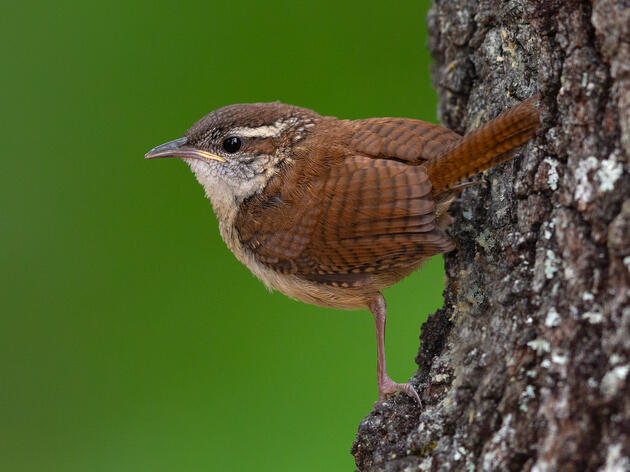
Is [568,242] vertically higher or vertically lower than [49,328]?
higher

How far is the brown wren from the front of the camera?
117 inches

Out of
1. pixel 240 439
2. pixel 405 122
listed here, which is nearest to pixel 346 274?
pixel 405 122

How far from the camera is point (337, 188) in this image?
10.3 ft

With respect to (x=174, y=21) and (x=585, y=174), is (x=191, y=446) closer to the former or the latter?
(x=174, y=21)

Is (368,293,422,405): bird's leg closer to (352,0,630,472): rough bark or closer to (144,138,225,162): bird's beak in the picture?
(352,0,630,472): rough bark

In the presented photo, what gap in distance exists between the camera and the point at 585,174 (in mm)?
2230

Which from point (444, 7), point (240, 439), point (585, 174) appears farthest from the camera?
point (240, 439)

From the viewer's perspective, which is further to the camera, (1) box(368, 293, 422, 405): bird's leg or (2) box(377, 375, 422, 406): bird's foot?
(1) box(368, 293, 422, 405): bird's leg

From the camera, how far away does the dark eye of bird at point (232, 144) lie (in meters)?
3.75

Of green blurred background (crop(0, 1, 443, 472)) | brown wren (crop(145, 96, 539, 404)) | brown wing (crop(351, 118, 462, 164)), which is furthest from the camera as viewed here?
green blurred background (crop(0, 1, 443, 472))

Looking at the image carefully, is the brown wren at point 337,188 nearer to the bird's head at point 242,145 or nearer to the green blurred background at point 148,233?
the bird's head at point 242,145

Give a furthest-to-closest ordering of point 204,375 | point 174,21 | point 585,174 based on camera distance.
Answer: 1. point 174,21
2. point 204,375
3. point 585,174

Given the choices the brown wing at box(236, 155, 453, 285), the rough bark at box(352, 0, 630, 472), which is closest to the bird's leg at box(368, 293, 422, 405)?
the brown wing at box(236, 155, 453, 285)

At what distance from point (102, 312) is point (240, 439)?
1.32 m
